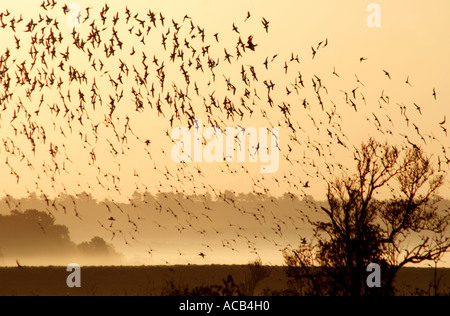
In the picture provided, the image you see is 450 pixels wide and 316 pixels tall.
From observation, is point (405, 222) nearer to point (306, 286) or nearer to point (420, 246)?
point (420, 246)

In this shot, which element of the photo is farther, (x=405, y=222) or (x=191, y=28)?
(x=405, y=222)

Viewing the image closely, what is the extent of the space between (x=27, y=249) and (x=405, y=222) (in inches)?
5267

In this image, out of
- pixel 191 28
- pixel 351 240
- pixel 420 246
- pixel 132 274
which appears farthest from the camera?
pixel 132 274

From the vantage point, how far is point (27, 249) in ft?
513

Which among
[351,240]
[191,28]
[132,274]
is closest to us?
[191,28]

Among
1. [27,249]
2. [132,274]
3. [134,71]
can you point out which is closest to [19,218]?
[27,249]

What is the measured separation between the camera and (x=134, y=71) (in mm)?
22828

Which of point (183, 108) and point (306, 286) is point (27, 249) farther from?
point (183, 108)
